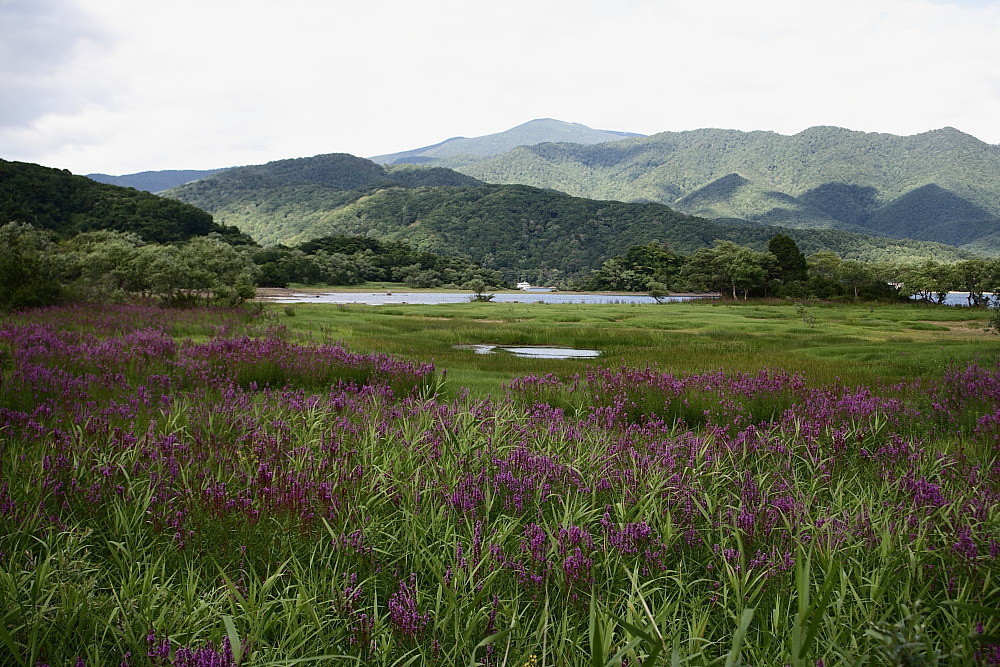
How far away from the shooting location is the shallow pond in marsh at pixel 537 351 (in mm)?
19909

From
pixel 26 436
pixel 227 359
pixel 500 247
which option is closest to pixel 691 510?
pixel 26 436

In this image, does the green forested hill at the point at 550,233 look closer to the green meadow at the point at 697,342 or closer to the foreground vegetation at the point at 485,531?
the green meadow at the point at 697,342

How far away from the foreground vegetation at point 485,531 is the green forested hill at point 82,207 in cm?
9858

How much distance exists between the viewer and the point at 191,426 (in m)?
6.50

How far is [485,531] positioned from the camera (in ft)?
14.0

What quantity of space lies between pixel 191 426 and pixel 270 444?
4.71 feet

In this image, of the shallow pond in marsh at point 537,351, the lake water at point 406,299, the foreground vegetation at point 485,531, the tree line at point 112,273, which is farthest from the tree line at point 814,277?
the foreground vegetation at point 485,531

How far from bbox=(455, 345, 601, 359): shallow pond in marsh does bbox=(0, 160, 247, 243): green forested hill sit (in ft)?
285

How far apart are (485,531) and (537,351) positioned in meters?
17.5

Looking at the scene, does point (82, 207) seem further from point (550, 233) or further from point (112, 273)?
point (550, 233)

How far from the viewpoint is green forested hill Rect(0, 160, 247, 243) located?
90.2m

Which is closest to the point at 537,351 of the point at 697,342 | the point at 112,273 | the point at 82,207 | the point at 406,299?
the point at 697,342

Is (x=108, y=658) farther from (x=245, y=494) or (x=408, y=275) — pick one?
(x=408, y=275)

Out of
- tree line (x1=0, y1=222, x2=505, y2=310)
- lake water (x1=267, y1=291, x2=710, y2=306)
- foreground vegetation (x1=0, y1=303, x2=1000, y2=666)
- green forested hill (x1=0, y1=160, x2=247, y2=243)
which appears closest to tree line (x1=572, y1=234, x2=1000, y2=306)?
lake water (x1=267, y1=291, x2=710, y2=306)
